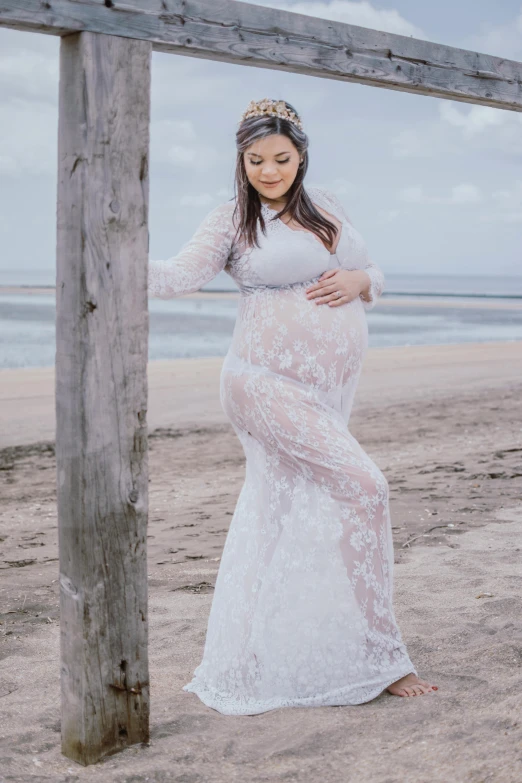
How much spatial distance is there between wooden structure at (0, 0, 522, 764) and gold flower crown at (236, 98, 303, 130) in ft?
0.80

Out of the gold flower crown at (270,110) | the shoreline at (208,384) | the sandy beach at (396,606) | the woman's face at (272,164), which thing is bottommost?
the sandy beach at (396,606)

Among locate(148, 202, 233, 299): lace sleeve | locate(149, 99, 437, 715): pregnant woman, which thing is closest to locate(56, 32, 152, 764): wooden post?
locate(148, 202, 233, 299): lace sleeve

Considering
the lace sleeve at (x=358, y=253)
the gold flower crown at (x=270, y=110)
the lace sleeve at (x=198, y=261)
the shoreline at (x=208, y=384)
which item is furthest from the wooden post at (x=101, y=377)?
the shoreline at (x=208, y=384)

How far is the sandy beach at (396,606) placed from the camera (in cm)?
295

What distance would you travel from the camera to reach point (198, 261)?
10.8ft

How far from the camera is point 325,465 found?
130 inches

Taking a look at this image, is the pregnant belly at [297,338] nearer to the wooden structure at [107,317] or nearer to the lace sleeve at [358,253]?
the lace sleeve at [358,253]

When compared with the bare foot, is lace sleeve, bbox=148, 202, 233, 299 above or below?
above

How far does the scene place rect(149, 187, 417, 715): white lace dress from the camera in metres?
3.32

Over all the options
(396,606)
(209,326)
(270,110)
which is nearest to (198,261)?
(270,110)

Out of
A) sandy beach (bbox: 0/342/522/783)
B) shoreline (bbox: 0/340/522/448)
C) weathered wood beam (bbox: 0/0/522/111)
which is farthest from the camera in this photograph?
shoreline (bbox: 0/340/522/448)

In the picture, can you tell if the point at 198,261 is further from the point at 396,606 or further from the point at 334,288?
the point at 396,606

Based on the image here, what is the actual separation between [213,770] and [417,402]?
31.9 feet

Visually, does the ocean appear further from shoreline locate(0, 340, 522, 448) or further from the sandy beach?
the sandy beach
